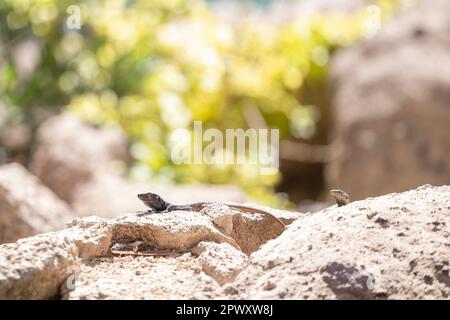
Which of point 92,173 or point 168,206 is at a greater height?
point 168,206

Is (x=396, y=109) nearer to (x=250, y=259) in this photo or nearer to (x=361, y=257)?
(x=250, y=259)

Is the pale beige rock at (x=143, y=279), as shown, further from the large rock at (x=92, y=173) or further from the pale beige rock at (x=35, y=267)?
the large rock at (x=92, y=173)

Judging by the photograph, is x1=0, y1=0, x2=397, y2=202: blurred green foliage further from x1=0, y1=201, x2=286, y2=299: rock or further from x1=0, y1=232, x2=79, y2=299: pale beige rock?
x1=0, y1=232, x2=79, y2=299: pale beige rock

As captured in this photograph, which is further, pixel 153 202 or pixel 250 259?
pixel 153 202

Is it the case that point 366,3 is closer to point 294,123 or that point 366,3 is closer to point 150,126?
point 294,123

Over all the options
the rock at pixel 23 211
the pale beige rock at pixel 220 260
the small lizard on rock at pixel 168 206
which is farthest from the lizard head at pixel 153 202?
the rock at pixel 23 211

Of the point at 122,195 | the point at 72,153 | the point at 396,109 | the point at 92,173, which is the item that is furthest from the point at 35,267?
the point at 396,109

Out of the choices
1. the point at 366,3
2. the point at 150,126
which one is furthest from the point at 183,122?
the point at 366,3
